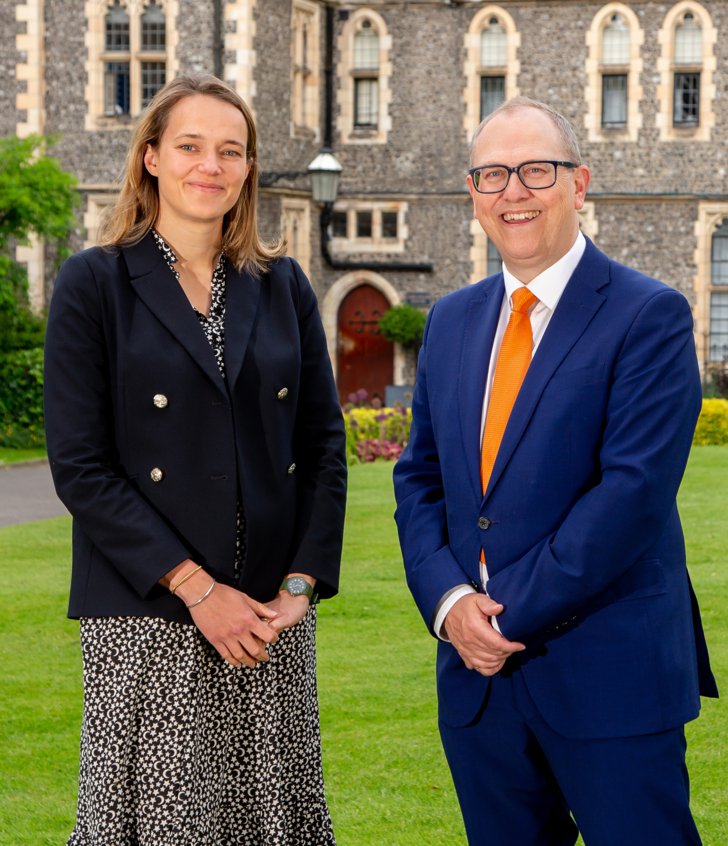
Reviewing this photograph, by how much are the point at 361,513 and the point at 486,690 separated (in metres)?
8.02

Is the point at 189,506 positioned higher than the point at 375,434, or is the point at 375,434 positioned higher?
the point at 189,506

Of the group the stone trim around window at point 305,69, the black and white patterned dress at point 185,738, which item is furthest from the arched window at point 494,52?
the black and white patterned dress at point 185,738

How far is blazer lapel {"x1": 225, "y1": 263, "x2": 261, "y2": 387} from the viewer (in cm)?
349

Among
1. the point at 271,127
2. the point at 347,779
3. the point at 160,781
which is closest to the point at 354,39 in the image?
the point at 271,127

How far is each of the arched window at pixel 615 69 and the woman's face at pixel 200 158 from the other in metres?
22.0

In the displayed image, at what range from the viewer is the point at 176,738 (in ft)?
11.1

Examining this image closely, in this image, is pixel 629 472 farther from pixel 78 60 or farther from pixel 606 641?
pixel 78 60

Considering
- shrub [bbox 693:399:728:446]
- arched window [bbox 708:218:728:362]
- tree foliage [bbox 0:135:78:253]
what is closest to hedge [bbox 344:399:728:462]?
shrub [bbox 693:399:728:446]

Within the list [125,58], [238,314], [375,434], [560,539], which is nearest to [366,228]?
[125,58]

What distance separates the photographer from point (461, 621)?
3.21 m

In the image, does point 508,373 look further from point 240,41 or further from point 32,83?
point 32,83

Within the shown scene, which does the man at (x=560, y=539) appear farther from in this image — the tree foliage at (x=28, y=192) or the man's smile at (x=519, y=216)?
the tree foliage at (x=28, y=192)

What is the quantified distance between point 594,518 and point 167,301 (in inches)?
43.9

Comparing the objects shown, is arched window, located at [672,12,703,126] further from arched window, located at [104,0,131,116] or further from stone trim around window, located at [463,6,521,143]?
arched window, located at [104,0,131,116]
